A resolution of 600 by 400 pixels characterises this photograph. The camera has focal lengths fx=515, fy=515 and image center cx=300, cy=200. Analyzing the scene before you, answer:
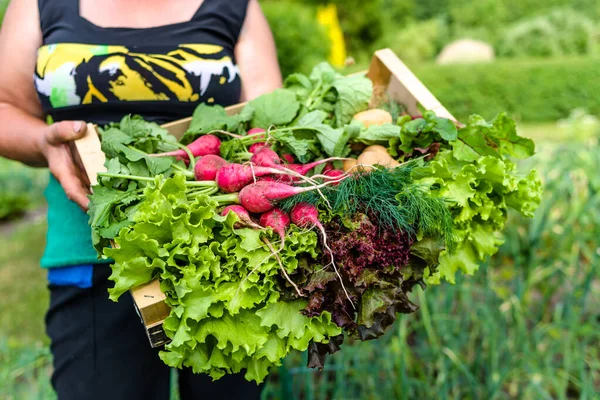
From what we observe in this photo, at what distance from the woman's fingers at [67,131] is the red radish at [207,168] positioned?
1.19 ft

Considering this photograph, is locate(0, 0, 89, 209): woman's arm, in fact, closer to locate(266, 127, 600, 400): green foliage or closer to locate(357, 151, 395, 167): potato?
locate(357, 151, 395, 167): potato

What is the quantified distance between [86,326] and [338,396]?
4.06 ft

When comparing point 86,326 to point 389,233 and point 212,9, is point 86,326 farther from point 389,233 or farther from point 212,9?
point 212,9

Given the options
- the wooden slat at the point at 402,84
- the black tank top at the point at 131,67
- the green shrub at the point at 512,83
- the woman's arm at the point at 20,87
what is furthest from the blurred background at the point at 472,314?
the green shrub at the point at 512,83

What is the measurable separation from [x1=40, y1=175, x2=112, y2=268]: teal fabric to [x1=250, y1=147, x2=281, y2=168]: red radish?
0.60 meters

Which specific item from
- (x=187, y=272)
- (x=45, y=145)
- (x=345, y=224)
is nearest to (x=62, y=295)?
(x=45, y=145)

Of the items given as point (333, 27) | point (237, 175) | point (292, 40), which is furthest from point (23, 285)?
point (333, 27)

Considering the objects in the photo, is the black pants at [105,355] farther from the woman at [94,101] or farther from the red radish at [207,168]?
the red radish at [207,168]

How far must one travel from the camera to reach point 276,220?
51.9 inches

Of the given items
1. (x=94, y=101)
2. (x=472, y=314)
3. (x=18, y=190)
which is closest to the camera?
(x=94, y=101)

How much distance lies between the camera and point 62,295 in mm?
1673

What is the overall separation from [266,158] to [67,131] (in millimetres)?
583

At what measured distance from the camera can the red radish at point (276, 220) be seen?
4.28ft

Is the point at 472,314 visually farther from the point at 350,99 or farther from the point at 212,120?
the point at 212,120
